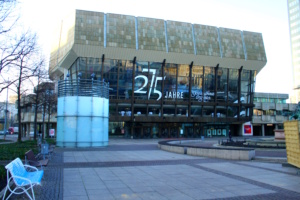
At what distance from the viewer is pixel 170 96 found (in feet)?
183

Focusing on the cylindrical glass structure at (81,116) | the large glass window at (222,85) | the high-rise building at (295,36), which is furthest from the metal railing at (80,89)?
the high-rise building at (295,36)

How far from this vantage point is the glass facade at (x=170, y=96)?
52.1 meters

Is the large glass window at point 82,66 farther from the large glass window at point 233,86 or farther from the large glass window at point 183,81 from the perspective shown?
the large glass window at point 233,86

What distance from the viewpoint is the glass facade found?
52.1m

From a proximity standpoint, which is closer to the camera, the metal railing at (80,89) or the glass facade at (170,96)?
the metal railing at (80,89)

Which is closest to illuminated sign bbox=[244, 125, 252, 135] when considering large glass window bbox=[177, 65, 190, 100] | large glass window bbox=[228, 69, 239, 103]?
large glass window bbox=[228, 69, 239, 103]

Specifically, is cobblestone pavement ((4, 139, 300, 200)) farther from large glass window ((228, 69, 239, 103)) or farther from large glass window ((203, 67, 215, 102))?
large glass window ((228, 69, 239, 103))

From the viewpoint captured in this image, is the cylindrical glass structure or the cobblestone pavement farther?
the cylindrical glass structure

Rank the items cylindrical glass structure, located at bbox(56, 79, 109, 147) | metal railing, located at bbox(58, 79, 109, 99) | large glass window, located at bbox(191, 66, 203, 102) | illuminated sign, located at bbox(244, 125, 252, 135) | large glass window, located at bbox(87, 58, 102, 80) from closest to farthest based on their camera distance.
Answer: cylindrical glass structure, located at bbox(56, 79, 109, 147)
metal railing, located at bbox(58, 79, 109, 99)
large glass window, located at bbox(87, 58, 102, 80)
large glass window, located at bbox(191, 66, 203, 102)
illuminated sign, located at bbox(244, 125, 252, 135)

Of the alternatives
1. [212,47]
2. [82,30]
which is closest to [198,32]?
[212,47]

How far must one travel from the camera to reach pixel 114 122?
55.8m

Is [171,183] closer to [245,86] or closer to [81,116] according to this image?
[81,116]

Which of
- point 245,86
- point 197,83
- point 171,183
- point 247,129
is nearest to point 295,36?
point 245,86

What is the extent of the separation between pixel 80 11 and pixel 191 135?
32.7 m
